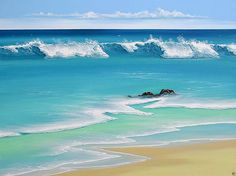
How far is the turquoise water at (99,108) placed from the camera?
37.8 feet

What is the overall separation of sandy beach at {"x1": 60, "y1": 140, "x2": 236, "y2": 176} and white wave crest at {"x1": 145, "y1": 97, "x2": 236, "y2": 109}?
4.60 metres

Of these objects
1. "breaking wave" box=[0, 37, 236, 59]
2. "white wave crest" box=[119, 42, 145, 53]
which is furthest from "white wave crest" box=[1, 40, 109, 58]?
"white wave crest" box=[119, 42, 145, 53]

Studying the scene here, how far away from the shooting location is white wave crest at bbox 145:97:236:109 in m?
16.7

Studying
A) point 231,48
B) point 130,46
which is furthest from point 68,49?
point 231,48

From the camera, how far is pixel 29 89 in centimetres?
2058

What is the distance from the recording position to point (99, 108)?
Result: 16.3 meters

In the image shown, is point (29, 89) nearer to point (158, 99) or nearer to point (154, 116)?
point (158, 99)

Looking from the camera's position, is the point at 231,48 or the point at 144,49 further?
the point at 144,49

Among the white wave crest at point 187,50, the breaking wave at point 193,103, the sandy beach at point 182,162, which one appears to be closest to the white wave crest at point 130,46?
the white wave crest at point 187,50

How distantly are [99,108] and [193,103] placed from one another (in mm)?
2750

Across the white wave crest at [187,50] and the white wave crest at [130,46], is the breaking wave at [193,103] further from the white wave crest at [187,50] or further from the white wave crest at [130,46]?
the white wave crest at [130,46]

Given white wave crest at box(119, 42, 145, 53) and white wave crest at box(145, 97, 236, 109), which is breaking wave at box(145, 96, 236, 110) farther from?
white wave crest at box(119, 42, 145, 53)

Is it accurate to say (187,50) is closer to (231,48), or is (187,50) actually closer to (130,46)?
(231,48)

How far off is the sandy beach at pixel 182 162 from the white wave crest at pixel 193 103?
15.1 ft
